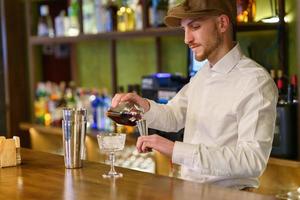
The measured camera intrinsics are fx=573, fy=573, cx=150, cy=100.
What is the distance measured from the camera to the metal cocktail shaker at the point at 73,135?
215 cm

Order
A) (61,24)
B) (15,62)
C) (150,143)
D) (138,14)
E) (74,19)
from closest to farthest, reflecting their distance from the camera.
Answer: (150,143) < (138,14) < (74,19) < (61,24) < (15,62)

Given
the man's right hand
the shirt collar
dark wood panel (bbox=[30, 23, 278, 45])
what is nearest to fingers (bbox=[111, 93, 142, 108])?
the man's right hand

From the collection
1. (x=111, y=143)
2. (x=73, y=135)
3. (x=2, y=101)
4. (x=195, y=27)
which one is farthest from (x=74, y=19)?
(x=111, y=143)

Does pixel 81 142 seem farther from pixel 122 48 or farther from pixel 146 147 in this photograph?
pixel 122 48

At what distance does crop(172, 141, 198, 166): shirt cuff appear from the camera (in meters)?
2.00

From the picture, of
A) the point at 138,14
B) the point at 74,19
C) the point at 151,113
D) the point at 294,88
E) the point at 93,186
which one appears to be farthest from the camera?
the point at 74,19

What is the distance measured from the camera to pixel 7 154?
2197 millimetres

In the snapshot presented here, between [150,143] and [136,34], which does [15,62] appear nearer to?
[136,34]

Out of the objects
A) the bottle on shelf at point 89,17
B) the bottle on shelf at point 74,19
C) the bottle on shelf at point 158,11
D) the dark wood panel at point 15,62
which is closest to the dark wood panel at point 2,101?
the dark wood panel at point 15,62

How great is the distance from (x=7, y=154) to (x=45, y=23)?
2.79 meters

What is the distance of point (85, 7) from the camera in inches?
172

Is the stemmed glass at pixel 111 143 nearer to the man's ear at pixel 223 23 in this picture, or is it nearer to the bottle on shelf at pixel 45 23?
the man's ear at pixel 223 23

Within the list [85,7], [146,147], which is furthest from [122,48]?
[146,147]

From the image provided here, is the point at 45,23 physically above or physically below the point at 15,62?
above
